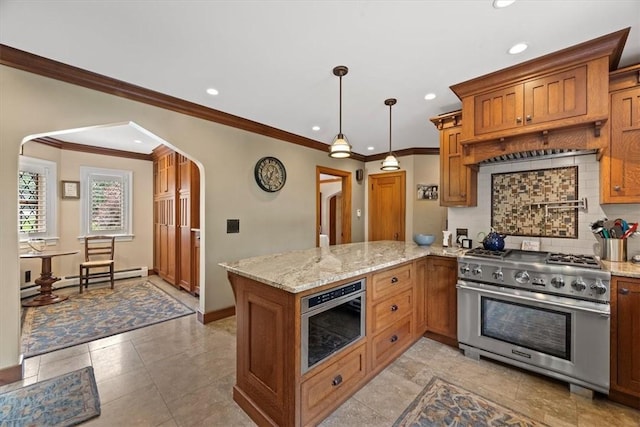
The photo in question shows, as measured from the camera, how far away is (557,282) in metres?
2.10

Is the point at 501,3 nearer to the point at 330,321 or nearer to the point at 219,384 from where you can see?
the point at 330,321

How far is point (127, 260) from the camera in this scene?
552cm

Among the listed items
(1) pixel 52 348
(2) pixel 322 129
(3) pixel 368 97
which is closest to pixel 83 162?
(1) pixel 52 348

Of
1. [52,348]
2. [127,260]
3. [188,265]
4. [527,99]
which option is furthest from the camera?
[127,260]

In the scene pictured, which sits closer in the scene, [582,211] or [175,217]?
[582,211]

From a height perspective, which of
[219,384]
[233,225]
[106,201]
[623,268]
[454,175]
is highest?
[454,175]

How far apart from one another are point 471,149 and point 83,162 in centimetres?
640

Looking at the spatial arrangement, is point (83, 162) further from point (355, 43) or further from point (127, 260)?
point (355, 43)

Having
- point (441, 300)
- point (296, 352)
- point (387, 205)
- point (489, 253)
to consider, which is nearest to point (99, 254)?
point (296, 352)

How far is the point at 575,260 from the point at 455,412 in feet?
5.23

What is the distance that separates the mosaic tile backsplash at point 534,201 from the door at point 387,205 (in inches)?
91.6

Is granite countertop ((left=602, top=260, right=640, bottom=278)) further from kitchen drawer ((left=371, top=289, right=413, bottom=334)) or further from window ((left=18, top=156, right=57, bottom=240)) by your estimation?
window ((left=18, top=156, right=57, bottom=240))

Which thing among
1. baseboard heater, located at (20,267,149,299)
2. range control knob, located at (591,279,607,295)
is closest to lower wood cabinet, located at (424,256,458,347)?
range control knob, located at (591,279,607,295)

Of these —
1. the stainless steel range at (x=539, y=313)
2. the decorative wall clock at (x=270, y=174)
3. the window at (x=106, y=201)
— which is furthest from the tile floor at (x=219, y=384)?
the window at (x=106, y=201)
